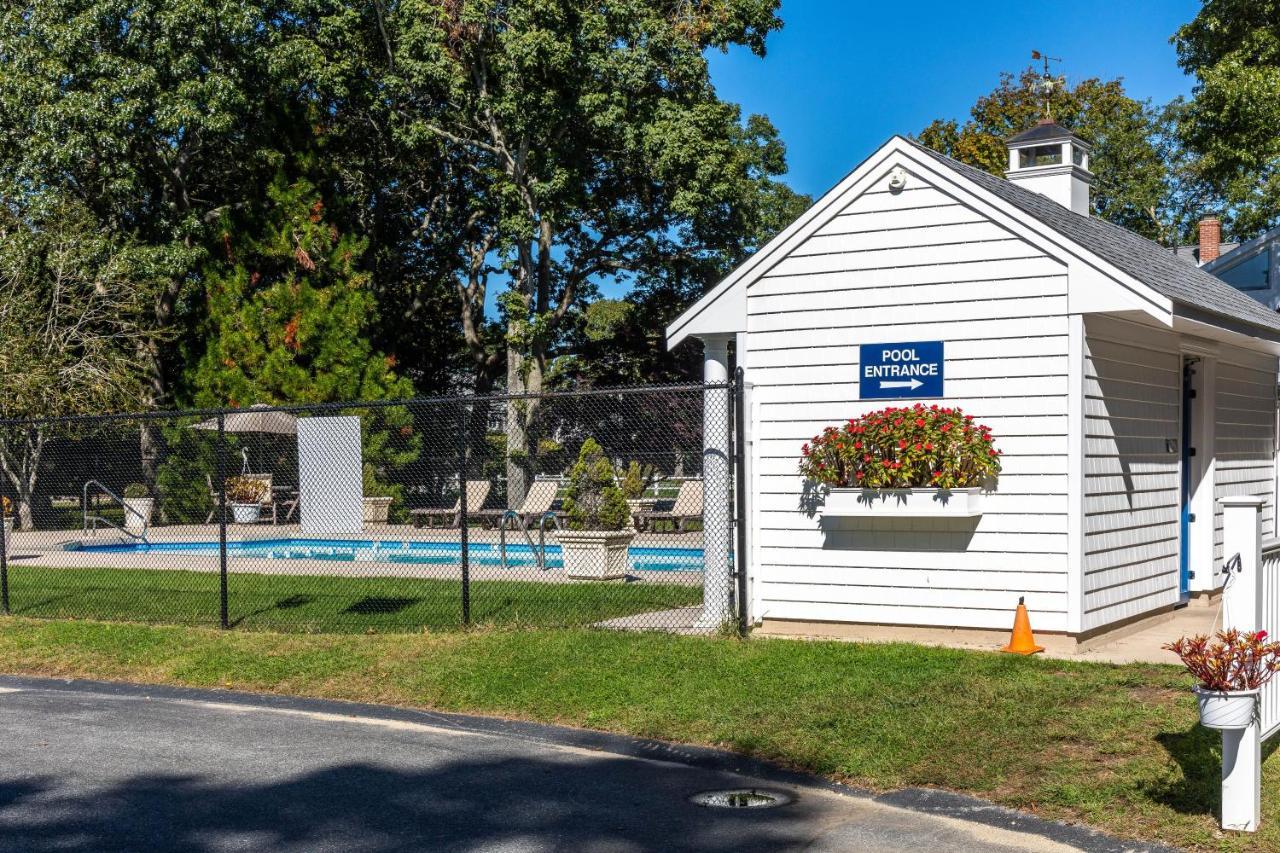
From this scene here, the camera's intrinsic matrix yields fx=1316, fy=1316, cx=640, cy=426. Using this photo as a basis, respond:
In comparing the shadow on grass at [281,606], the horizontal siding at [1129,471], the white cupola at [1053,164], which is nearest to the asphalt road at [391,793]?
the shadow on grass at [281,606]

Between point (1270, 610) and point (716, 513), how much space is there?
18.0ft

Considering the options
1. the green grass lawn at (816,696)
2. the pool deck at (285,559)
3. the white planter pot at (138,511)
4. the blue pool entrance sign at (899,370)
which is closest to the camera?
the green grass lawn at (816,696)

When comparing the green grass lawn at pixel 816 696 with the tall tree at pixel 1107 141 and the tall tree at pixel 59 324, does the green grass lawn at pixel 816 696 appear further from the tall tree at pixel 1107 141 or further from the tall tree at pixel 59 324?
the tall tree at pixel 1107 141

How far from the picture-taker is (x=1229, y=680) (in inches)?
227

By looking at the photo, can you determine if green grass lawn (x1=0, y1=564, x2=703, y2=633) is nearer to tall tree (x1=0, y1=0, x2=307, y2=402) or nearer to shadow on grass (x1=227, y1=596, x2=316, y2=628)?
shadow on grass (x1=227, y1=596, x2=316, y2=628)

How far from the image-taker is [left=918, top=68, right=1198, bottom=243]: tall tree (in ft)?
118

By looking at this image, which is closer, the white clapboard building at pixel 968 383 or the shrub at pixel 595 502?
the white clapboard building at pixel 968 383

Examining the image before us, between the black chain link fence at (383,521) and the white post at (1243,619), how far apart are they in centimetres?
515

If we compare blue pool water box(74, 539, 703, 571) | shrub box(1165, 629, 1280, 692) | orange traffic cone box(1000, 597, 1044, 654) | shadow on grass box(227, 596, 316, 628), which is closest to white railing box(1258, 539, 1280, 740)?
shrub box(1165, 629, 1280, 692)

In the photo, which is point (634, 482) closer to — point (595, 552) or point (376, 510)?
point (376, 510)

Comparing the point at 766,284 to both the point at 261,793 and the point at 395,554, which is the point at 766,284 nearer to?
the point at 261,793

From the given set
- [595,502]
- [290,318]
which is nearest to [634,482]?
[595,502]

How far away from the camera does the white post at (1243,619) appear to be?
5.87 m

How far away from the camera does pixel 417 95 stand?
92.3 ft
